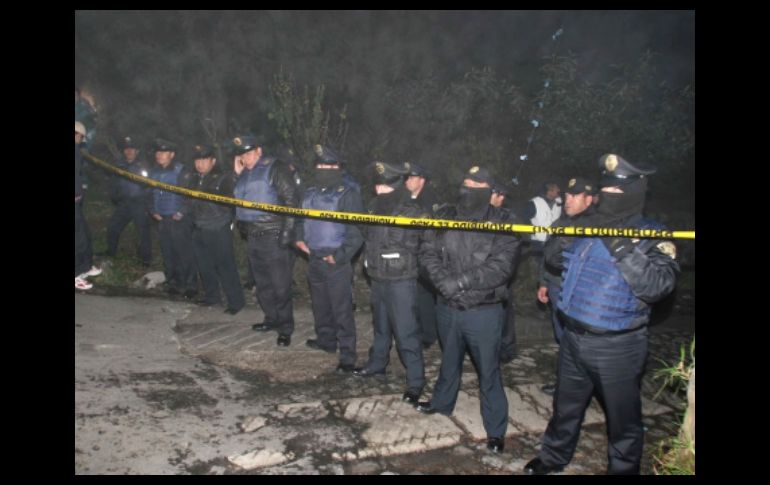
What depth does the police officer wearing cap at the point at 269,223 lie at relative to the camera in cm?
537

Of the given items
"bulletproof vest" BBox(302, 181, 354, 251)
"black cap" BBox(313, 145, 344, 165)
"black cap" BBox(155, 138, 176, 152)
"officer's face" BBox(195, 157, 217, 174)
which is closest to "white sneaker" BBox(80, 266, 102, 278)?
"black cap" BBox(155, 138, 176, 152)

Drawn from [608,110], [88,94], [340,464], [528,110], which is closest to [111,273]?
[88,94]

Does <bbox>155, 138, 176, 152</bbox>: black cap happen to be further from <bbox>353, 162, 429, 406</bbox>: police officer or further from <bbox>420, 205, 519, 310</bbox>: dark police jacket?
<bbox>420, 205, 519, 310</bbox>: dark police jacket

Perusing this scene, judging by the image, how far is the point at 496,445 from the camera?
3.70 m

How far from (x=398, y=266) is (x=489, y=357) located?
106 centimetres

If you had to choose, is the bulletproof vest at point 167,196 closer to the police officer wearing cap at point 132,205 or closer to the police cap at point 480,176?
the police officer wearing cap at point 132,205

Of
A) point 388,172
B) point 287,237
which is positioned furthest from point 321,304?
point 388,172

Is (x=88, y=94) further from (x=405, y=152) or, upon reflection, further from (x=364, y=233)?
(x=364, y=233)

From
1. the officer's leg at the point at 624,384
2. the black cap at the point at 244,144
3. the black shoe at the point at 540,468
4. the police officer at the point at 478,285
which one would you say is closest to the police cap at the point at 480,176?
the police officer at the point at 478,285

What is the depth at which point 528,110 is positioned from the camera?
1052 centimetres

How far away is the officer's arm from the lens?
113 inches

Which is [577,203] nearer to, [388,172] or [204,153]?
[388,172]

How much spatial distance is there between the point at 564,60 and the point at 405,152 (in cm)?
361

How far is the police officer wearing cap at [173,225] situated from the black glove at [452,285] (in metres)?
4.05
